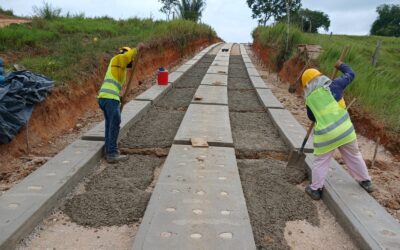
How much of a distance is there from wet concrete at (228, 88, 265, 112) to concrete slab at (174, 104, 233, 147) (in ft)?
1.79

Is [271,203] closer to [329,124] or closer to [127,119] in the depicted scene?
Result: [329,124]

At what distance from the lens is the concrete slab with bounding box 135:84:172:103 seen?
6676 millimetres

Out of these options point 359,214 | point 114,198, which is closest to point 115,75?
point 114,198

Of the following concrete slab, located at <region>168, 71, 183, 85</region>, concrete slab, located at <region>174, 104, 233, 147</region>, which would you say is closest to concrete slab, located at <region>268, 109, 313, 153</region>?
concrete slab, located at <region>174, 104, 233, 147</region>

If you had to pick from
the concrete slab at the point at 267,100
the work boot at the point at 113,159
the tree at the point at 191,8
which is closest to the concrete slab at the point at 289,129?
the concrete slab at the point at 267,100

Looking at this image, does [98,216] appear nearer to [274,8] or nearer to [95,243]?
[95,243]

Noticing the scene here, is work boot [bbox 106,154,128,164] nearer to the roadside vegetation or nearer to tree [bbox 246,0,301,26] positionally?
the roadside vegetation

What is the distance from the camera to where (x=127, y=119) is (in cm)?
520

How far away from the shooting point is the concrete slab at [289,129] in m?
4.45

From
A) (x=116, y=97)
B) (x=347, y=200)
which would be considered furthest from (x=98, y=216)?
(x=347, y=200)

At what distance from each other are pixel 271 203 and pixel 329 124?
2.81ft

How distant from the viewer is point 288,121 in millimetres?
5516

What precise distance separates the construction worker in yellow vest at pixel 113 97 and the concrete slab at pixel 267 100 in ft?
10.5

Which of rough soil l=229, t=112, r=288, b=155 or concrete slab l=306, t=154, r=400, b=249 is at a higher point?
rough soil l=229, t=112, r=288, b=155
